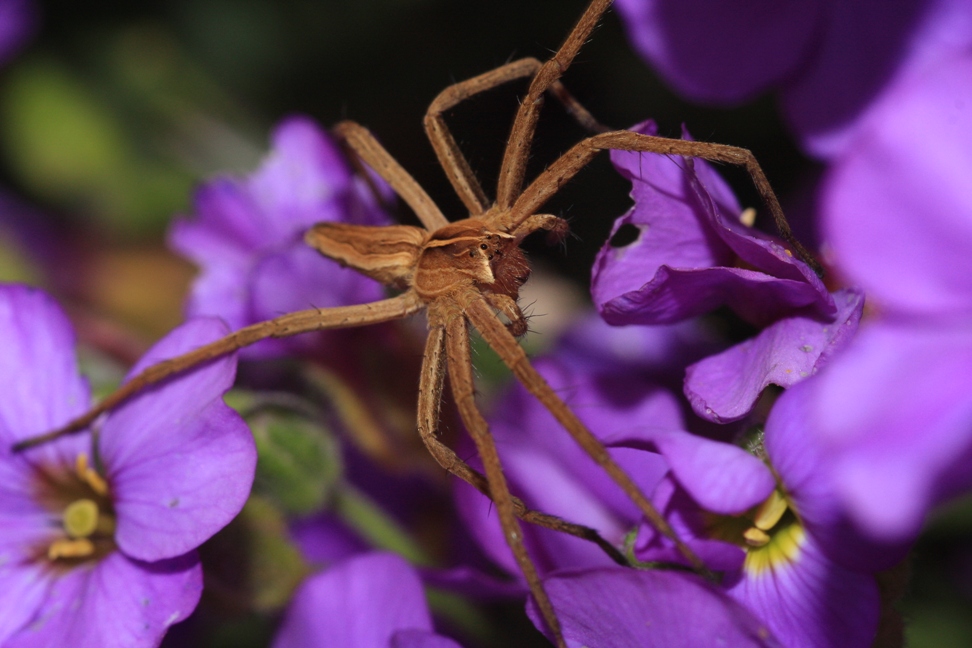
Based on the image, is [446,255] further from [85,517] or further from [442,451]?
[85,517]

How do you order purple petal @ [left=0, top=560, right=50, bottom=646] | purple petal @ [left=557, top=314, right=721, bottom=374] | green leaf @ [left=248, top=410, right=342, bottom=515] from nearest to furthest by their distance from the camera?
purple petal @ [left=0, top=560, right=50, bottom=646] < green leaf @ [left=248, top=410, right=342, bottom=515] < purple petal @ [left=557, top=314, right=721, bottom=374]

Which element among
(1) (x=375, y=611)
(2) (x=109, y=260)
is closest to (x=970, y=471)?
(1) (x=375, y=611)

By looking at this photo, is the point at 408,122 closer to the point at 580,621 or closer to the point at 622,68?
the point at 622,68

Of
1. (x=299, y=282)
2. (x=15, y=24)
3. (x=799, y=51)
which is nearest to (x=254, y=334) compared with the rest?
(x=299, y=282)

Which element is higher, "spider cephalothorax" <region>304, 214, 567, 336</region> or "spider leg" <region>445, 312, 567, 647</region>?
"spider cephalothorax" <region>304, 214, 567, 336</region>

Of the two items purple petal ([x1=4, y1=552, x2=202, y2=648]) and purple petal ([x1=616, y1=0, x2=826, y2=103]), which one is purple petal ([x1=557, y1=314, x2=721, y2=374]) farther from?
purple petal ([x1=4, y1=552, x2=202, y2=648])

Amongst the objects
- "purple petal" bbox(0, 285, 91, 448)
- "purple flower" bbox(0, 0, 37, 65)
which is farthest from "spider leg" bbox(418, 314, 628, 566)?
"purple flower" bbox(0, 0, 37, 65)
